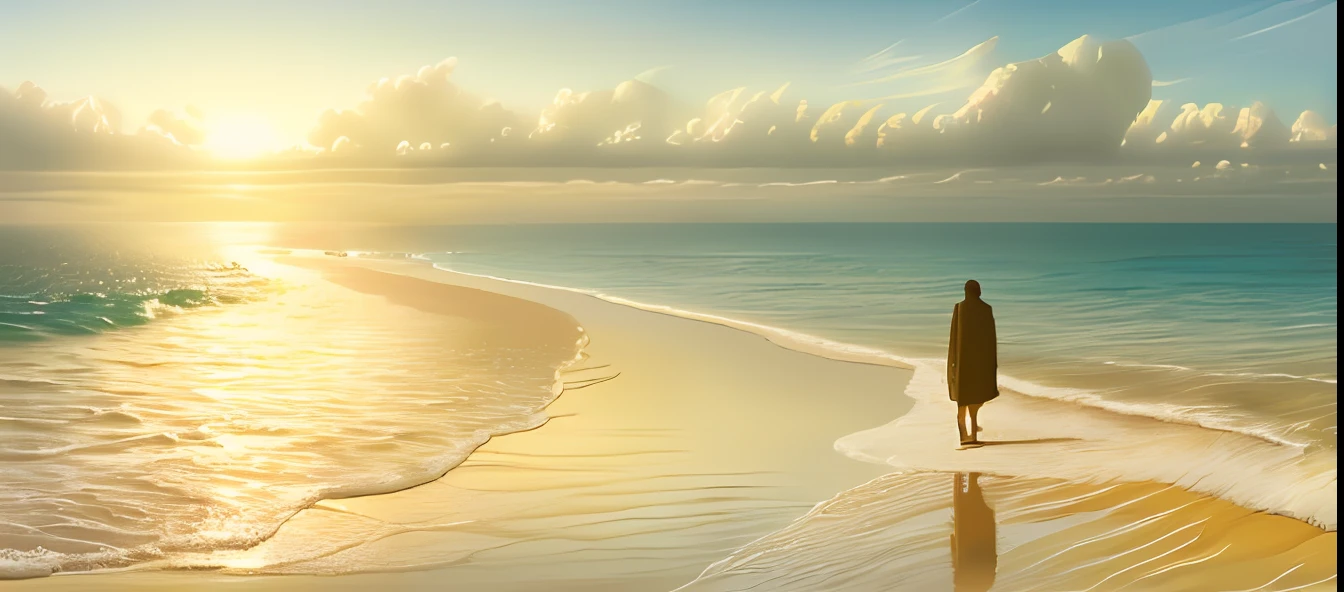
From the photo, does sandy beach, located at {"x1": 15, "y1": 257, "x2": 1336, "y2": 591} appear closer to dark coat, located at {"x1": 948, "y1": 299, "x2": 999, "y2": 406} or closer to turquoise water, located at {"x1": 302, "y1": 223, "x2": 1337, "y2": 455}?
dark coat, located at {"x1": 948, "y1": 299, "x2": 999, "y2": 406}

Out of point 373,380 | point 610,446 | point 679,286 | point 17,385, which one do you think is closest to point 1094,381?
point 610,446

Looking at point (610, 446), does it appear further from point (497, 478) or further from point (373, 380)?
point (373, 380)

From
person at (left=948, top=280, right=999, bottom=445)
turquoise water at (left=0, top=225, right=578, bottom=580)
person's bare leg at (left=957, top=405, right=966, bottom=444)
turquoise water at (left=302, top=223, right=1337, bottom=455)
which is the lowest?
turquoise water at (left=302, top=223, right=1337, bottom=455)

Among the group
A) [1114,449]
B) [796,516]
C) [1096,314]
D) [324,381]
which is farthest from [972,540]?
[1096,314]

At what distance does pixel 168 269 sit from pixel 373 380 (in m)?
33.8

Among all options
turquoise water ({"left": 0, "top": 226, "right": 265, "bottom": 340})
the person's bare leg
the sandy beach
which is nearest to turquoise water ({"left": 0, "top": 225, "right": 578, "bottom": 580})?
turquoise water ({"left": 0, "top": 226, "right": 265, "bottom": 340})

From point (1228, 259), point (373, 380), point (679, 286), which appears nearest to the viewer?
point (373, 380)

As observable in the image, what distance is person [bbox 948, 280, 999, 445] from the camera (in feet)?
28.6

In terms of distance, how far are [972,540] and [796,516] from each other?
4.13 feet

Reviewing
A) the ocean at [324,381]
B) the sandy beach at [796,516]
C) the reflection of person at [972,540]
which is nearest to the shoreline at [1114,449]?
the sandy beach at [796,516]

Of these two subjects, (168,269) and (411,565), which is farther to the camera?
(168,269)

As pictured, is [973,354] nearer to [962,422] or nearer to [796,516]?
[962,422]

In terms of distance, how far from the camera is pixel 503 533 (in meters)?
6.29

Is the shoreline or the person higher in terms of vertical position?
the person
